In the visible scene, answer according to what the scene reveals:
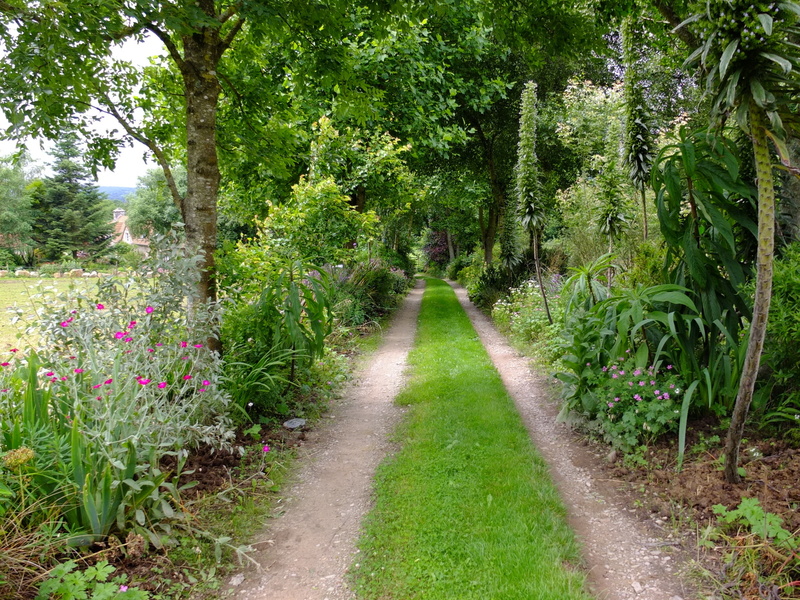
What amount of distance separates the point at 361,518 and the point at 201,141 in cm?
376

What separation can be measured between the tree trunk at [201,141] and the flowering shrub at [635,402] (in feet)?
13.0

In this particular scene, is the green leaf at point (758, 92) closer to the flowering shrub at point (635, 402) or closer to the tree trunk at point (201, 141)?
the flowering shrub at point (635, 402)

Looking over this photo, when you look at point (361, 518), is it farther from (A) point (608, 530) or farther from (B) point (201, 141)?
(B) point (201, 141)

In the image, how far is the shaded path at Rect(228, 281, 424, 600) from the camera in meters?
2.76

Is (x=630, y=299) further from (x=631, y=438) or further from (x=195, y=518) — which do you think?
(x=195, y=518)

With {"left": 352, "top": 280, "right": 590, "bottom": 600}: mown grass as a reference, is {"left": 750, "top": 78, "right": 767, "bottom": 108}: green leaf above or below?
above

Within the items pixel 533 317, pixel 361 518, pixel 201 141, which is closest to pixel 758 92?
pixel 361 518

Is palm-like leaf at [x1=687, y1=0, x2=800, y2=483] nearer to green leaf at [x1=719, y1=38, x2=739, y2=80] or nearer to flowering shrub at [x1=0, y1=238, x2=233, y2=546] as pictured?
green leaf at [x1=719, y1=38, x2=739, y2=80]

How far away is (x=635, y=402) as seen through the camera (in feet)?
13.5

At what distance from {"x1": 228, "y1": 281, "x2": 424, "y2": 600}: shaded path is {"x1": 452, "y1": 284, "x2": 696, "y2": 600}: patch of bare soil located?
1538 mm

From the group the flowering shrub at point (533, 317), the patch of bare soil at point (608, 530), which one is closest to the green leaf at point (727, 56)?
the patch of bare soil at point (608, 530)

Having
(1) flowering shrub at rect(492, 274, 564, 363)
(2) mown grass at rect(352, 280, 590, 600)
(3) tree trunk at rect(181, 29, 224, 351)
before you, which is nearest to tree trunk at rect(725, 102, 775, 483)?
(2) mown grass at rect(352, 280, 590, 600)

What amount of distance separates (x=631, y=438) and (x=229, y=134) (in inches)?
220

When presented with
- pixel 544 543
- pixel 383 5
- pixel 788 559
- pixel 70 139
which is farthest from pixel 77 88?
pixel 788 559
